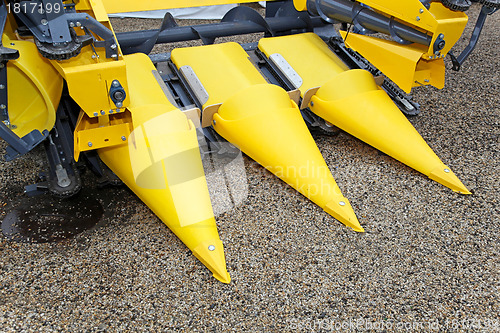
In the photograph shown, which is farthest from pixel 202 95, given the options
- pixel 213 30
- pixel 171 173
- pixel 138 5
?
pixel 138 5

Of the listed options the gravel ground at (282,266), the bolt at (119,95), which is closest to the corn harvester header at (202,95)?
the bolt at (119,95)

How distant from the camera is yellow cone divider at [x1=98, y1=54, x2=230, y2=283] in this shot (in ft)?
7.07

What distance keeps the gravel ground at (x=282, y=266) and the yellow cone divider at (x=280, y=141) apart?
0.13 meters

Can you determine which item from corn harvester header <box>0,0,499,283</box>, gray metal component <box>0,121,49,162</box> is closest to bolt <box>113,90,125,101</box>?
corn harvester header <box>0,0,499,283</box>

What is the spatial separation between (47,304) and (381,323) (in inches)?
61.5

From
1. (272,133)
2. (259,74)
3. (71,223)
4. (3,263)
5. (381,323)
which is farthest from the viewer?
(259,74)

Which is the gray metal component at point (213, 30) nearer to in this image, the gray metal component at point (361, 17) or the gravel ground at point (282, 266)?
the gray metal component at point (361, 17)

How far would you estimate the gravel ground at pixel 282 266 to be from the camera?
2.03 meters

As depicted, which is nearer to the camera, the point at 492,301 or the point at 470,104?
the point at 492,301

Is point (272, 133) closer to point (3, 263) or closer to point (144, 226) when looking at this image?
point (144, 226)

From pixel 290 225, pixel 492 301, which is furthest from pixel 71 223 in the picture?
pixel 492 301

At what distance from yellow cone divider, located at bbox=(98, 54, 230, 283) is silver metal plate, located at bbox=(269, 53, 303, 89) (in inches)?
36.7

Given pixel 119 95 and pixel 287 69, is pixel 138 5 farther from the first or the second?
pixel 119 95

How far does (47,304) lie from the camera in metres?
2.03
